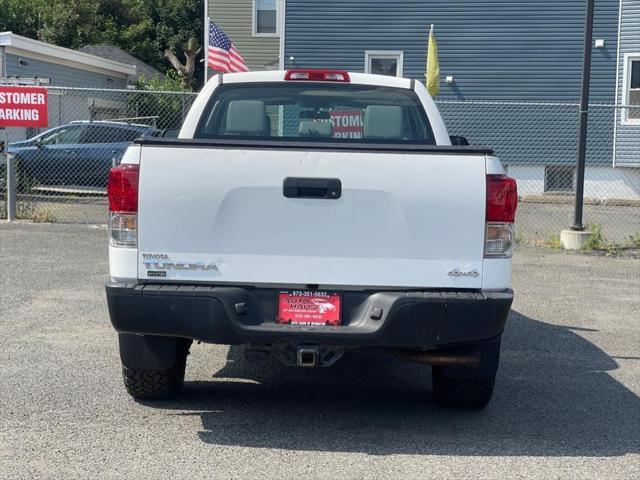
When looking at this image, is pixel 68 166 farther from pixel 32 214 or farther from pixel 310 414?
pixel 310 414

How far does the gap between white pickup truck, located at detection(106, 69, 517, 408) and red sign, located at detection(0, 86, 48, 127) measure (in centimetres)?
1040

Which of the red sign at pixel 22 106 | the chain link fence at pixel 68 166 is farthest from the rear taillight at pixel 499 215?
the red sign at pixel 22 106

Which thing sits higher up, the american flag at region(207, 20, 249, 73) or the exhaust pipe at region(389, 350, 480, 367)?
the american flag at region(207, 20, 249, 73)

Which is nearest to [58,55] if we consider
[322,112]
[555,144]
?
[555,144]

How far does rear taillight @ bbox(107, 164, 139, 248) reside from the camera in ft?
16.5

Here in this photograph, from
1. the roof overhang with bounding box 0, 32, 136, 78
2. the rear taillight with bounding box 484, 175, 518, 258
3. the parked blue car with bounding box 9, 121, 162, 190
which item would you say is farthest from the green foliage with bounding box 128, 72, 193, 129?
the rear taillight with bounding box 484, 175, 518, 258

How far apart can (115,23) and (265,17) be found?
18.9 metres

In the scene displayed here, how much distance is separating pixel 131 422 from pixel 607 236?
11.1 metres

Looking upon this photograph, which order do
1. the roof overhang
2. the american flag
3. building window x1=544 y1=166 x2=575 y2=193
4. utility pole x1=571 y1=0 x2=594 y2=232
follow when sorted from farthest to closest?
the roof overhang, building window x1=544 y1=166 x2=575 y2=193, the american flag, utility pole x1=571 y1=0 x2=594 y2=232

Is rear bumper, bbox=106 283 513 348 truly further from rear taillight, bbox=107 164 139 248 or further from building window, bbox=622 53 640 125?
building window, bbox=622 53 640 125

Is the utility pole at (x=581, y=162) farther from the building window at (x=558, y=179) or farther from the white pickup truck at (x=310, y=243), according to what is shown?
the white pickup truck at (x=310, y=243)

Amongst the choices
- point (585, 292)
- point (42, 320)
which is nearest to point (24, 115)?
point (42, 320)

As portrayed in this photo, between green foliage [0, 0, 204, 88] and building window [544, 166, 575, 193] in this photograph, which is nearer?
building window [544, 166, 575, 193]

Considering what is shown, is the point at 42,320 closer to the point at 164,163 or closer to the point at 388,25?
the point at 164,163
